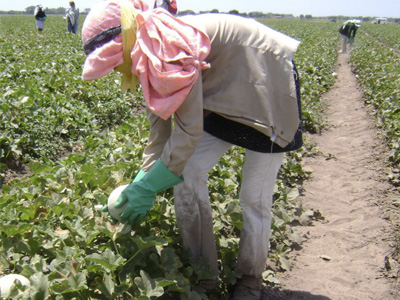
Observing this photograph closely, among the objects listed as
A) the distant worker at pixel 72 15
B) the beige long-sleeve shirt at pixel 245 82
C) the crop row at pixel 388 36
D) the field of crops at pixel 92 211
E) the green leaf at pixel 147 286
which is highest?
the beige long-sleeve shirt at pixel 245 82

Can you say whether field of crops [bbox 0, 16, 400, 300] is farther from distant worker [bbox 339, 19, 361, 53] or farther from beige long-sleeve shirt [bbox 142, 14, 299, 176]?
distant worker [bbox 339, 19, 361, 53]

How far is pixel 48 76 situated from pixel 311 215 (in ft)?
15.0

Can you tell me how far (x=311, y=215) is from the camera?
4.06 m

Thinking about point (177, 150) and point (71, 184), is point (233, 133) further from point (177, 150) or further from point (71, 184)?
point (71, 184)

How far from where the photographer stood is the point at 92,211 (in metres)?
2.85

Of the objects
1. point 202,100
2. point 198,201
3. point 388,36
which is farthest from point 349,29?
point 202,100

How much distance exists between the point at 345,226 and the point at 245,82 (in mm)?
2223

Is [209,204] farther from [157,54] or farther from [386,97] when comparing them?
[386,97]

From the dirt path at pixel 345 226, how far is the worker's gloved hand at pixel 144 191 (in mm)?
1103

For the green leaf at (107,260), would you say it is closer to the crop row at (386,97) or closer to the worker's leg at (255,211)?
the worker's leg at (255,211)

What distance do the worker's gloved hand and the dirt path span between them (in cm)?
110

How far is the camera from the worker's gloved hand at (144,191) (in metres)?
2.20

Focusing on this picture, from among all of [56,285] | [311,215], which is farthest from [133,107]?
[56,285]

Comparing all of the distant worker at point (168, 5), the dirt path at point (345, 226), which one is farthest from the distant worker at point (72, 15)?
the distant worker at point (168, 5)
